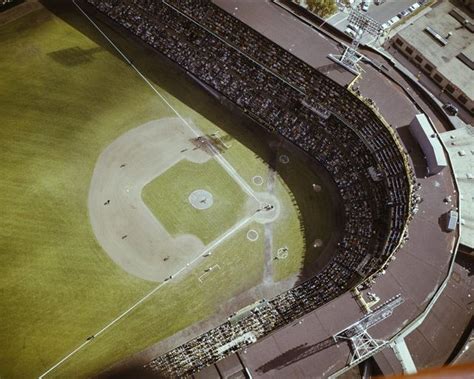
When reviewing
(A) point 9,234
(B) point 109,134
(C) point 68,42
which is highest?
(C) point 68,42

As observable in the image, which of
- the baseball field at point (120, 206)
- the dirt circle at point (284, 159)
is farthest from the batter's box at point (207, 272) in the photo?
the dirt circle at point (284, 159)

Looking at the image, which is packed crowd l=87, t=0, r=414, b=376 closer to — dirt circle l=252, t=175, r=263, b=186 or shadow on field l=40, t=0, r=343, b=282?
shadow on field l=40, t=0, r=343, b=282

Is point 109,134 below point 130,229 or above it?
above

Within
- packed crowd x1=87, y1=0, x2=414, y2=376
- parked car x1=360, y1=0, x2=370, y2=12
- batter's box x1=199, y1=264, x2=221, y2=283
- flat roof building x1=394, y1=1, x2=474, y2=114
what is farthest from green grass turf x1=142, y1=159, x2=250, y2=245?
parked car x1=360, y1=0, x2=370, y2=12

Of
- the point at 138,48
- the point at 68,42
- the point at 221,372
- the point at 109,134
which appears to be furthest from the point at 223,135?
the point at 221,372

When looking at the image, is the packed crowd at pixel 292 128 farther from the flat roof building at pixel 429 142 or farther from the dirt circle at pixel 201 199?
the dirt circle at pixel 201 199

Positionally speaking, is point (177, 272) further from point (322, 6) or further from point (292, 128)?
point (322, 6)

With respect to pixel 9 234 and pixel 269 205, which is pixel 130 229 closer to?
pixel 9 234

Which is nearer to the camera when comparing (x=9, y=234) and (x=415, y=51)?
(x=9, y=234)
